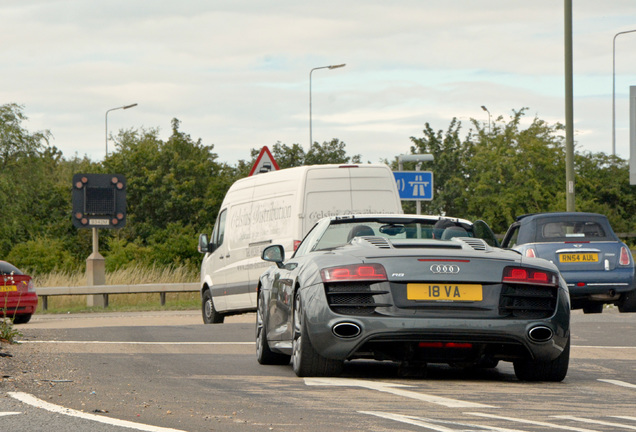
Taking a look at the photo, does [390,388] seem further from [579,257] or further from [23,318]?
[23,318]

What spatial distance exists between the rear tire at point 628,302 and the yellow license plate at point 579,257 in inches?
32.8

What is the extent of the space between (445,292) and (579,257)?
1059cm

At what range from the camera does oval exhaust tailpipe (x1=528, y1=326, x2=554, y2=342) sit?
330 inches

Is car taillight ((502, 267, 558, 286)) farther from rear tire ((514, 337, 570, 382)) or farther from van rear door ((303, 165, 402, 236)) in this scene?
van rear door ((303, 165, 402, 236))

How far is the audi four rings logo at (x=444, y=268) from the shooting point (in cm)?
830

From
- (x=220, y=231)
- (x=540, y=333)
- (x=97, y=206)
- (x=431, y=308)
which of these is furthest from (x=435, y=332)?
(x=97, y=206)

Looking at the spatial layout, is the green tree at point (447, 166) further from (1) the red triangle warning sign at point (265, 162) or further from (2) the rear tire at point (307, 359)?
(2) the rear tire at point (307, 359)

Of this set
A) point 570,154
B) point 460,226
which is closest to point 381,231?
point 460,226

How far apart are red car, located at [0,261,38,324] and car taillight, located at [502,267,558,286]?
44.9 feet

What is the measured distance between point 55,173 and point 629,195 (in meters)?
64.1

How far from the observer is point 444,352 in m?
8.47

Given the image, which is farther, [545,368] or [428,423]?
[545,368]

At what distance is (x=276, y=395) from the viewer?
309 inches

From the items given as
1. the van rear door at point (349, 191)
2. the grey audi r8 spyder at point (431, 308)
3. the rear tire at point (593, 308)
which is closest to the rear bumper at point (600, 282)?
the rear tire at point (593, 308)
